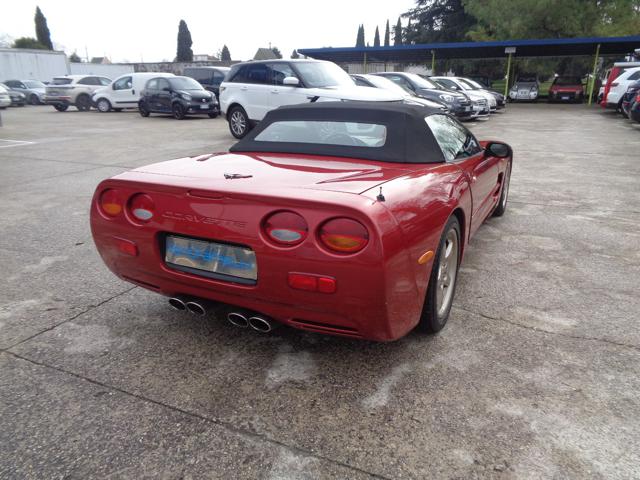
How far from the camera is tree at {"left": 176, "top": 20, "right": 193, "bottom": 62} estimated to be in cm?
6875

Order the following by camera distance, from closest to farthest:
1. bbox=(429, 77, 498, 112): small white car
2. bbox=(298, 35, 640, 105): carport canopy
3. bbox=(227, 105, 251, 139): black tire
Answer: bbox=(227, 105, 251, 139): black tire → bbox=(429, 77, 498, 112): small white car → bbox=(298, 35, 640, 105): carport canopy

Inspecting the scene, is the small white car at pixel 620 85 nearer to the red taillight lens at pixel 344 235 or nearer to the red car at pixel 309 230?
the red car at pixel 309 230

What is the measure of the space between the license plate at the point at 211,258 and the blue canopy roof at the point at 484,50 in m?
26.2

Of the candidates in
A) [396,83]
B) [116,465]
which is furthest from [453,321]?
[396,83]

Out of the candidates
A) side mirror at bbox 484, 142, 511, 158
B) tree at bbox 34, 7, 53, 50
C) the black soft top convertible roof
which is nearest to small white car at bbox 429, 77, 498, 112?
side mirror at bbox 484, 142, 511, 158

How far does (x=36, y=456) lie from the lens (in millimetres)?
1857

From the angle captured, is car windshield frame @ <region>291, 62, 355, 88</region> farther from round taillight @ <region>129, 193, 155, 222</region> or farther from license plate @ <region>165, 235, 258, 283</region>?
license plate @ <region>165, 235, 258, 283</region>

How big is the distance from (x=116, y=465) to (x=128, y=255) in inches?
42.9

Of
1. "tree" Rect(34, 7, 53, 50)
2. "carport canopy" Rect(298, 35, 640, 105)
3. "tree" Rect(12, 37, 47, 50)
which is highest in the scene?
"tree" Rect(34, 7, 53, 50)

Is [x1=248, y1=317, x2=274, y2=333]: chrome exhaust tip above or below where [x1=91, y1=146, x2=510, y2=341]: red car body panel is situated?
below

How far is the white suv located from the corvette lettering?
7.29 metres

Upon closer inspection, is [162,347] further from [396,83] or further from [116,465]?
[396,83]

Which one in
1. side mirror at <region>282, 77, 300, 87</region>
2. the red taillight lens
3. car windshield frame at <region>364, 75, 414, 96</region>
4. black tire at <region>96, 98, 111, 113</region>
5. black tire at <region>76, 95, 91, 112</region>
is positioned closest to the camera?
the red taillight lens

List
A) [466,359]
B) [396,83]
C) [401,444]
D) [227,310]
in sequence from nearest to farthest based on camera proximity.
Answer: [401,444] < [227,310] < [466,359] < [396,83]
